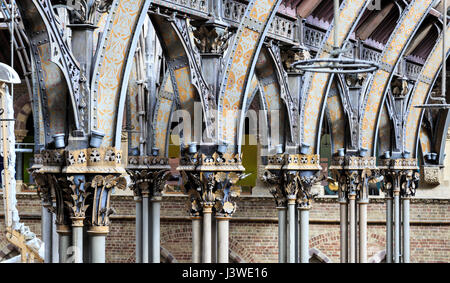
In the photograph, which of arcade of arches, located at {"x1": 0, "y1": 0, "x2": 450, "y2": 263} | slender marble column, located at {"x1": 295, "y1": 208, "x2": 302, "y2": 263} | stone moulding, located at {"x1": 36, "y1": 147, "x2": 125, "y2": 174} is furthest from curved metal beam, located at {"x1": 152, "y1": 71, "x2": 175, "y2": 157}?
stone moulding, located at {"x1": 36, "y1": 147, "x2": 125, "y2": 174}

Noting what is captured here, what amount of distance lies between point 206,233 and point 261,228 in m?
13.3

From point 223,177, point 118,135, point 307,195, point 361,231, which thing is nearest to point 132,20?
point 118,135

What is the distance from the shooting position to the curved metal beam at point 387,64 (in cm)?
1961

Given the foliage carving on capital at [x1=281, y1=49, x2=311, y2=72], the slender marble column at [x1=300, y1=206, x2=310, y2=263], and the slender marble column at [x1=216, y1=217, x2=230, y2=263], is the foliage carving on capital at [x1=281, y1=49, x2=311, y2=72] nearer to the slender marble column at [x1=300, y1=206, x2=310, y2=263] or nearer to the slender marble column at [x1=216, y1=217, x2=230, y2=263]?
the slender marble column at [x1=300, y1=206, x2=310, y2=263]

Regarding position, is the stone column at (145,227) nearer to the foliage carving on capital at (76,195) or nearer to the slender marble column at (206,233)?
the slender marble column at (206,233)

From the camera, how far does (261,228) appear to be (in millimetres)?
27969

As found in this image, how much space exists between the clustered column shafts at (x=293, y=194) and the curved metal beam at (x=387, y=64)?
3.05m

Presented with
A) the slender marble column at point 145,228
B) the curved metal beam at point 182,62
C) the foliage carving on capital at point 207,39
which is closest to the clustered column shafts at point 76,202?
the curved metal beam at point 182,62

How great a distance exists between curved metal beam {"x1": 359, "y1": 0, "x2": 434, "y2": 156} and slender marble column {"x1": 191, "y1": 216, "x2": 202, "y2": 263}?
6.61 meters

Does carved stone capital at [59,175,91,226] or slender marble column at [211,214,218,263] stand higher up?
carved stone capital at [59,175,91,226]

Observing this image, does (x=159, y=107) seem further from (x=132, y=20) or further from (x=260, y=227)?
(x=260, y=227)

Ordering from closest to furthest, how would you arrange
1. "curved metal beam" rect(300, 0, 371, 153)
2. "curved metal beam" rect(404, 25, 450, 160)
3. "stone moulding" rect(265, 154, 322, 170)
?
"curved metal beam" rect(300, 0, 371, 153) → "stone moulding" rect(265, 154, 322, 170) → "curved metal beam" rect(404, 25, 450, 160)

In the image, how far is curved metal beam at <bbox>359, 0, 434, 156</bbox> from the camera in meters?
19.6

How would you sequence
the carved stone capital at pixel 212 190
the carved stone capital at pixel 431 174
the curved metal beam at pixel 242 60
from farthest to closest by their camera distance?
the carved stone capital at pixel 431 174 → the carved stone capital at pixel 212 190 → the curved metal beam at pixel 242 60
